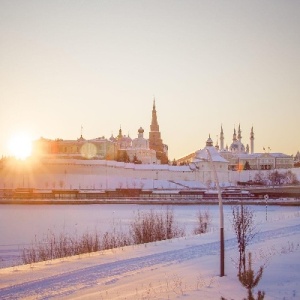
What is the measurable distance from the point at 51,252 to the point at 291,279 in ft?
18.2

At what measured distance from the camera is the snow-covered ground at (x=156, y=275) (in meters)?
6.24

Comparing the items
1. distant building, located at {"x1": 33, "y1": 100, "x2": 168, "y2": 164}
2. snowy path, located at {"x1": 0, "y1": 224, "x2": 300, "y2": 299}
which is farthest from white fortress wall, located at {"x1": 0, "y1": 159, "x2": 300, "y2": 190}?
snowy path, located at {"x1": 0, "y1": 224, "x2": 300, "y2": 299}

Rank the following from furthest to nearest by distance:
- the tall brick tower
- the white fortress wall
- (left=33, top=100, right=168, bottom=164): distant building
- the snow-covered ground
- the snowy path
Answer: the tall brick tower
(left=33, top=100, right=168, bottom=164): distant building
the white fortress wall
the snowy path
the snow-covered ground

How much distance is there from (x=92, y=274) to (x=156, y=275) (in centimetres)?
94

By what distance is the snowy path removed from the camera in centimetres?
643

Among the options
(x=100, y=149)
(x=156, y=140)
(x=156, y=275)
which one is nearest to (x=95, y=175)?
(x=100, y=149)

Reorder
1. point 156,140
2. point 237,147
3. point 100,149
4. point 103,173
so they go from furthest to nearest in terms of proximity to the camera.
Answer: point 237,147
point 156,140
point 100,149
point 103,173

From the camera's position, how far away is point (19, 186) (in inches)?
1734

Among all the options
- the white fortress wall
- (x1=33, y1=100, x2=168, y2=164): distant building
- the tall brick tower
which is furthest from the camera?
the tall brick tower

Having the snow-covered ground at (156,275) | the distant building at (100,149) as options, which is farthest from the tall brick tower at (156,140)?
the snow-covered ground at (156,275)

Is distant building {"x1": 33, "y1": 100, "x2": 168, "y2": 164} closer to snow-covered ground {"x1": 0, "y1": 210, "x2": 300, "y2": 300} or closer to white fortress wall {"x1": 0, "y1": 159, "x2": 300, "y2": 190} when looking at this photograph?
white fortress wall {"x1": 0, "y1": 159, "x2": 300, "y2": 190}

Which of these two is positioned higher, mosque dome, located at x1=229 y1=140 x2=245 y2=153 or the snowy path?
mosque dome, located at x1=229 y1=140 x2=245 y2=153

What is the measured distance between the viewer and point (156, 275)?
7.35 m

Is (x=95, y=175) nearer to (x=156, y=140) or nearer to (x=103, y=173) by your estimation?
(x=103, y=173)
